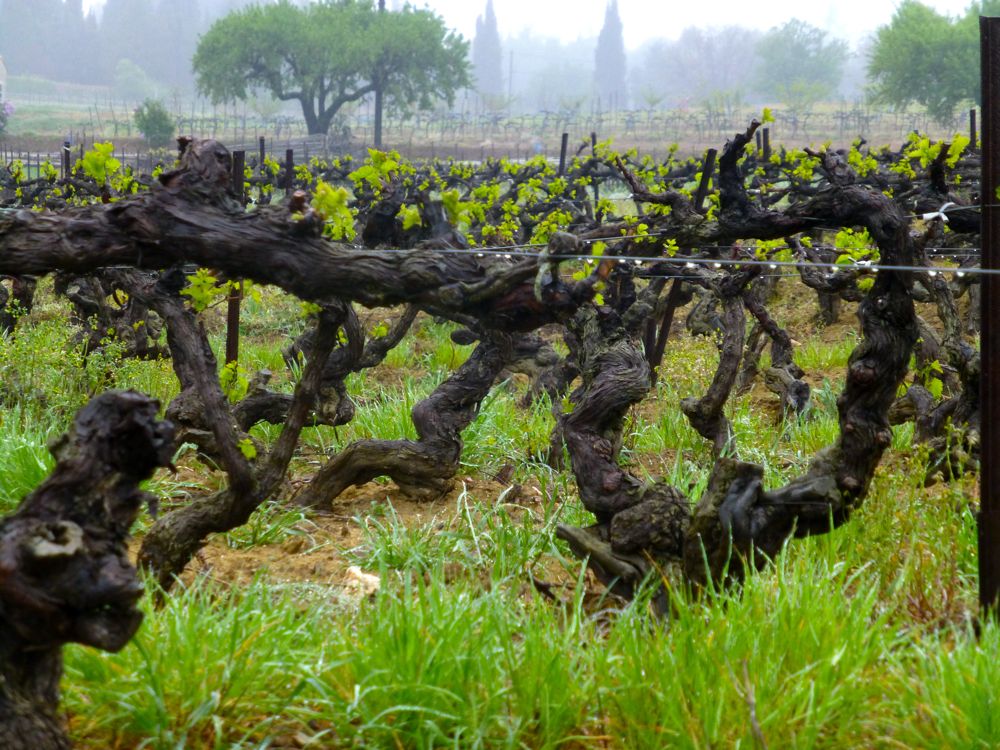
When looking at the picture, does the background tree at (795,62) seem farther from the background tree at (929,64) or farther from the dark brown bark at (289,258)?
the dark brown bark at (289,258)

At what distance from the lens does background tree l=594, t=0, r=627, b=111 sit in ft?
444

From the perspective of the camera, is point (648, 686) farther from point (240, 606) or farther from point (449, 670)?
point (240, 606)

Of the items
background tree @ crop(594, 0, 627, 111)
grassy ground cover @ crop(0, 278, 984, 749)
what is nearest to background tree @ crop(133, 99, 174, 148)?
grassy ground cover @ crop(0, 278, 984, 749)

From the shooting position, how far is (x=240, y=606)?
3.06 m

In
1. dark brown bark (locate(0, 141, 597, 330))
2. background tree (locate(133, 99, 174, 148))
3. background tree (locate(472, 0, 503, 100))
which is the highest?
background tree (locate(472, 0, 503, 100))

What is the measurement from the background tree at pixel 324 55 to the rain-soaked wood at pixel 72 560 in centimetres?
5480

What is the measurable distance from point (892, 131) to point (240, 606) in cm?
5635

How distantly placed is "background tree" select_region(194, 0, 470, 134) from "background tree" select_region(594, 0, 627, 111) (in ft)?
254

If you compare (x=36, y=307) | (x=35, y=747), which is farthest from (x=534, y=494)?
(x=36, y=307)

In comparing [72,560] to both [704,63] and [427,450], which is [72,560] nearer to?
[427,450]

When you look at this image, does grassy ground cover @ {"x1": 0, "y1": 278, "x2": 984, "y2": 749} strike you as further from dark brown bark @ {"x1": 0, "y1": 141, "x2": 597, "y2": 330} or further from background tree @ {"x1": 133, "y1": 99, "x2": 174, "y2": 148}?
background tree @ {"x1": 133, "y1": 99, "x2": 174, "y2": 148}

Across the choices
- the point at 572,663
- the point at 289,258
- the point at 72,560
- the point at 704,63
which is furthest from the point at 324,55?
the point at 704,63

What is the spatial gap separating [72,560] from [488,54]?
15612 centimetres

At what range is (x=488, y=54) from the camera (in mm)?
151625
